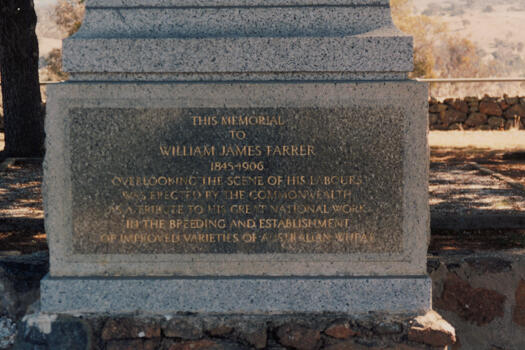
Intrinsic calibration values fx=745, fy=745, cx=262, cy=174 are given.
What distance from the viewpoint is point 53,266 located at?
374 cm

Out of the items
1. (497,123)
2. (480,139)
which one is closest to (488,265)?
(480,139)

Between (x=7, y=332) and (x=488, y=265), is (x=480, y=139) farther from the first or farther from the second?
(x=7, y=332)

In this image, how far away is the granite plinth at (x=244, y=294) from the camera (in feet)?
12.1

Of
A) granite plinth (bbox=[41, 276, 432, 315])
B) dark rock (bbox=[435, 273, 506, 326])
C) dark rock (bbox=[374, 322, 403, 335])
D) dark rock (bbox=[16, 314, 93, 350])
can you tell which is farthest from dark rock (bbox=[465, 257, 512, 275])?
dark rock (bbox=[16, 314, 93, 350])

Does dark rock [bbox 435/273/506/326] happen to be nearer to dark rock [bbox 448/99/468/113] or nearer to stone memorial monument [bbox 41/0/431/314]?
stone memorial monument [bbox 41/0/431/314]

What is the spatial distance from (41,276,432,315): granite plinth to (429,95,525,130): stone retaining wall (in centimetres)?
1356

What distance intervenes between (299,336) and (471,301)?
4.18 feet

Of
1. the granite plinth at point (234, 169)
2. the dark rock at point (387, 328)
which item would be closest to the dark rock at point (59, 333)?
the granite plinth at point (234, 169)

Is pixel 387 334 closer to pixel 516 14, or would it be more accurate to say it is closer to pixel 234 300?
pixel 234 300

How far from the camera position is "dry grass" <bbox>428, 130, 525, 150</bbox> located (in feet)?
45.2

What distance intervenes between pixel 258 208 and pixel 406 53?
1.05 m

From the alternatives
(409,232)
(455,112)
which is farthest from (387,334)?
(455,112)

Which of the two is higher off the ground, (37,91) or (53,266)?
(37,91)

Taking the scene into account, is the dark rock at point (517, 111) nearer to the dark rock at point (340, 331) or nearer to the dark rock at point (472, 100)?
the dark rock at point (472, 100)
